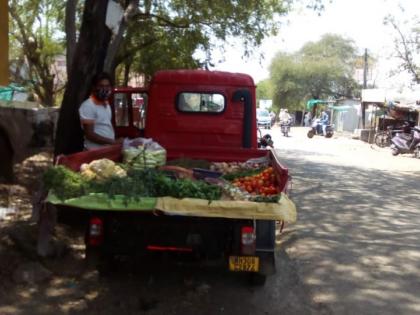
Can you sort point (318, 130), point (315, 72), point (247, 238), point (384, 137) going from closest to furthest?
point (247, 238) < point (384, 137) < point (318, 130) < point (315, 72)

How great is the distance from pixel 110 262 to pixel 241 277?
133 cm

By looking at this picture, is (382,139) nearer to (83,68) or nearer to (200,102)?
(200,102)

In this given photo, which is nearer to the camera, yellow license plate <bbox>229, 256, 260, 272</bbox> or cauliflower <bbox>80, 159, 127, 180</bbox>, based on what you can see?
cauliflower <bbox>80, 159, 127, 180</bbox>

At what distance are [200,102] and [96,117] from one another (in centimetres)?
153

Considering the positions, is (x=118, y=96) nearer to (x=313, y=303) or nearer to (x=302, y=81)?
(x=313, y=303)

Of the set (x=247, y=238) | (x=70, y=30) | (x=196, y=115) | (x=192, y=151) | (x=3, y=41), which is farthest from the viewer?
(x=70, y=30)

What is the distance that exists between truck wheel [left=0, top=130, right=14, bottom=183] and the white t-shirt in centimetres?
256

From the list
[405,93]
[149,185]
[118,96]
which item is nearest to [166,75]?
[118,96]

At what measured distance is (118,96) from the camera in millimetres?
8828

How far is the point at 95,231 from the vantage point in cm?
462

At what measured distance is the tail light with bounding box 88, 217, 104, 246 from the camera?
15.1 feet

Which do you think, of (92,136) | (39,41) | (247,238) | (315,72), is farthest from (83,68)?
(315,72)

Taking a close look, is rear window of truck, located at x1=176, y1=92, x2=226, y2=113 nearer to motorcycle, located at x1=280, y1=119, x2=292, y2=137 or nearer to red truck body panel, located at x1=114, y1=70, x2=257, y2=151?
red truck body panel, located at x1=114, y1=70, x2=257, y2=151

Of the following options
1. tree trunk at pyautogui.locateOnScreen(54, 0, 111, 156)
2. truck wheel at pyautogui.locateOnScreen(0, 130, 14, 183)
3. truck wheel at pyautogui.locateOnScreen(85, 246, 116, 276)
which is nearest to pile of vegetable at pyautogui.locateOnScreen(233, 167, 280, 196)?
truck wheel at pyautogui.locateOnScreen(85, 246, 116, 276)
